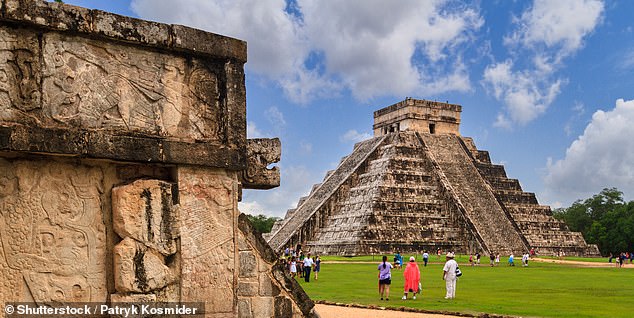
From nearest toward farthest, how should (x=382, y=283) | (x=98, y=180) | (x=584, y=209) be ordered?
(x=98, y=180), (x=382, y=283), (x=584, y=209)

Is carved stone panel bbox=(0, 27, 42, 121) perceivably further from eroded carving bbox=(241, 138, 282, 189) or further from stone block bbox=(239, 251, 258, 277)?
stone block bbox=(239, 251, 258, 277)

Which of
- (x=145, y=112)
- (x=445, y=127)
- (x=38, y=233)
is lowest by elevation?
(x=38, y=233)

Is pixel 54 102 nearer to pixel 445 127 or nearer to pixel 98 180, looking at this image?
pixel 98 180

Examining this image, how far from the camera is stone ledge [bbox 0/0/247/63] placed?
4.85m

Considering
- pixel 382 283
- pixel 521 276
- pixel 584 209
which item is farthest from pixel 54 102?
pixel 584 209

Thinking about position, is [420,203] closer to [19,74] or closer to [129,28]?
[129,28]

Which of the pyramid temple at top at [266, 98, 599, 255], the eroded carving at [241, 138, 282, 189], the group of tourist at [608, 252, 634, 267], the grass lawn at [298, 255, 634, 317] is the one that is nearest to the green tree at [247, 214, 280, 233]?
the pyramid temple at top at [266, 98, 599, 255]

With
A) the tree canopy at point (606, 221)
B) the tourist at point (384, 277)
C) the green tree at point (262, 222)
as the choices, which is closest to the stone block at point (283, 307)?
the tourist at point (384, 277)

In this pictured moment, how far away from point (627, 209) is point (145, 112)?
68583 mm

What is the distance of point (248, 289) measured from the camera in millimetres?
5805

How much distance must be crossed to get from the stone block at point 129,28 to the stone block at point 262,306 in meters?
2.08

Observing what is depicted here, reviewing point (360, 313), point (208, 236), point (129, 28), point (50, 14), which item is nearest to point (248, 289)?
point (208, 236)

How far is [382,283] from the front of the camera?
1703 cm

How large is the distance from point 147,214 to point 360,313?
9.53 metres
